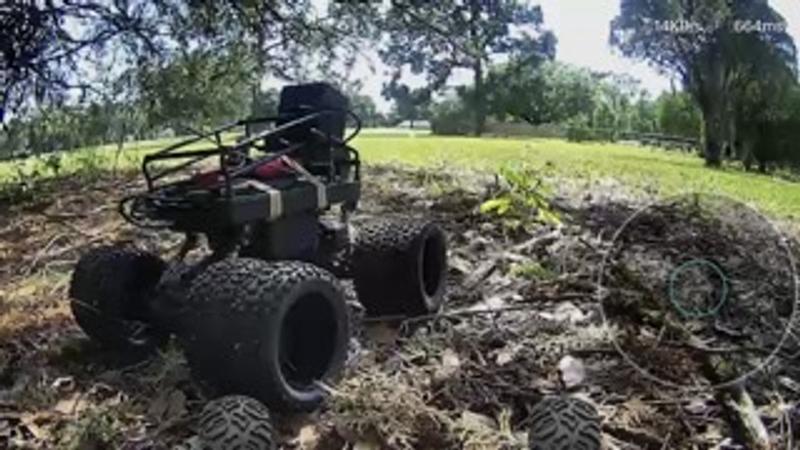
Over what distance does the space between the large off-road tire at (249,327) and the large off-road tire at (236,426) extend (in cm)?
9

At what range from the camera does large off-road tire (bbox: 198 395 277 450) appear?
1.67m

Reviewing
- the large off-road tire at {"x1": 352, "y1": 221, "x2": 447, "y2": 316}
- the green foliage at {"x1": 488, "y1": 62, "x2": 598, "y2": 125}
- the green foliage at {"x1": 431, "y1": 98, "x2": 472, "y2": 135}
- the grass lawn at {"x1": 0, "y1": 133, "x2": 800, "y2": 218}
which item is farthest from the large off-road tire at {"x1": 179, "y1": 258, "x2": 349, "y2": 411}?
the green foliage at {"x1": 431, "y1": 98, "x2": 472, "y2": 135}

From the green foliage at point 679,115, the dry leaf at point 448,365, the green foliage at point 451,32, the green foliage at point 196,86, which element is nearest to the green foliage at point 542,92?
the green foliage at point 679,115

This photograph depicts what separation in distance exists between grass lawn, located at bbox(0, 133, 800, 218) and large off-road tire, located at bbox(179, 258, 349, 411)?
3.30 m

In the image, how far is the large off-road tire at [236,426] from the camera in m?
1.67

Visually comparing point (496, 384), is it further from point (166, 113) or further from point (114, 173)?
point (166, 113)

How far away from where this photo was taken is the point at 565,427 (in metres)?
1.81

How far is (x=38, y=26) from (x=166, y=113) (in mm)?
1892

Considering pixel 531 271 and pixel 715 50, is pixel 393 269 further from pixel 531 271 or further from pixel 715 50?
pixel 715 50

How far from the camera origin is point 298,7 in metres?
6.15

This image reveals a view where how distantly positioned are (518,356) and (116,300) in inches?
44.1
